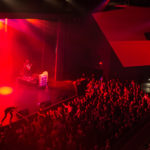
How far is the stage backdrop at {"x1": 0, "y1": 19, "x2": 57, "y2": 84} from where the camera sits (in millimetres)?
8055

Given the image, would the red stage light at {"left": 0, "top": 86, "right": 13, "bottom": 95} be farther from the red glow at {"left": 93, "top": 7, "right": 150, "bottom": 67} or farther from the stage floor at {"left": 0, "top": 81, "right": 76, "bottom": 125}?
the red glow at {"left": 93, "top": 7, "right": 150, "bottom": 67}

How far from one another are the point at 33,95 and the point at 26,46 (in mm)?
2914

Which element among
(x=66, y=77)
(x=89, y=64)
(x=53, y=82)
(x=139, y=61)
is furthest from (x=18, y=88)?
(x=139, y=61)

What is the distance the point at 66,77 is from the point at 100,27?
245cm

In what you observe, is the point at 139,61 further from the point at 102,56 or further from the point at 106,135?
the point at 106,135

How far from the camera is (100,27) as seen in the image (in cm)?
840

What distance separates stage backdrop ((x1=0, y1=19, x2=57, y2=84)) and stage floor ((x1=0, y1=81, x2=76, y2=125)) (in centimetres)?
90

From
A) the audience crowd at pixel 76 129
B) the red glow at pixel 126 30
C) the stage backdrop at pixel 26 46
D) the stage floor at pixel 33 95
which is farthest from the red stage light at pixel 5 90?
the red glow at pixel 126 30

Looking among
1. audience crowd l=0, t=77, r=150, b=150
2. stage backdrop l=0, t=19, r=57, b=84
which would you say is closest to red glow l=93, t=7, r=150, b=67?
stage backdrop l=0, t=19, r=57, b=84

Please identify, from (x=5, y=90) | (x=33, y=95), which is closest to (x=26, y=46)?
(x=5, y=90)

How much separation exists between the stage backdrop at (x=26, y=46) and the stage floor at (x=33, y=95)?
2.95 ft

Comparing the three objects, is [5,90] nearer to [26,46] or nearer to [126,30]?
[26,46]

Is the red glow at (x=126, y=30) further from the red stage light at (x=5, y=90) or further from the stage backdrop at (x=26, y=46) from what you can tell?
the red stage light at (x=5, y=90)

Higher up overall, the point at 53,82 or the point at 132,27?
the point at 132,27
